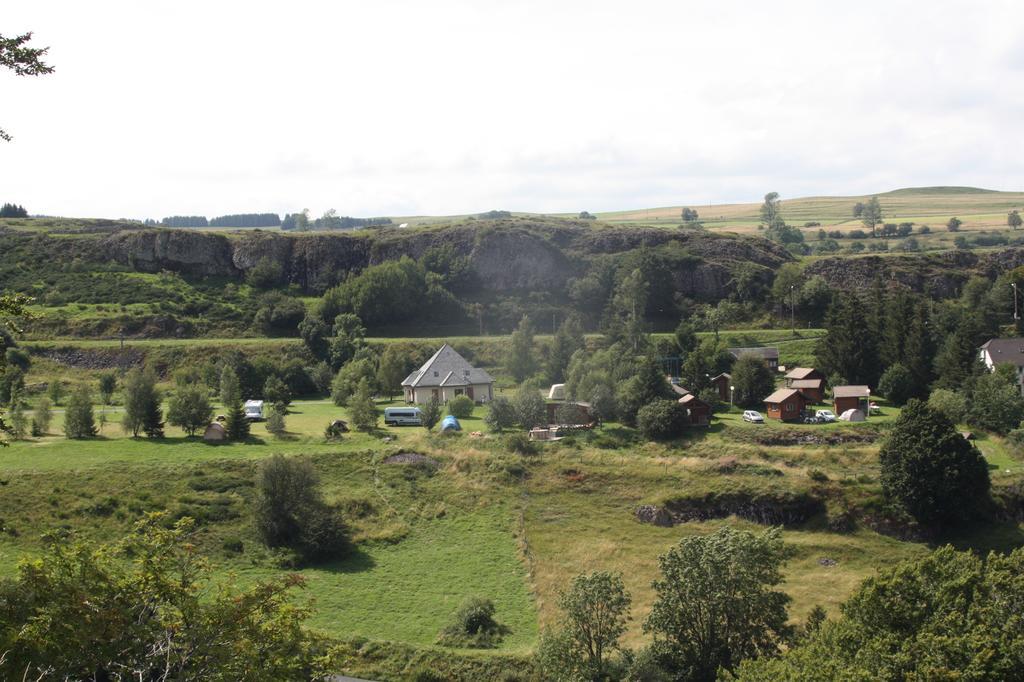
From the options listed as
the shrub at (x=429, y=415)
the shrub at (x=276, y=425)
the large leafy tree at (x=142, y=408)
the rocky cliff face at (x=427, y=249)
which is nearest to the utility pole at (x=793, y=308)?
the rocky cliff face at (x=427, y=249)

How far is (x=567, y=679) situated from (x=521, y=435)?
21737 millimetres

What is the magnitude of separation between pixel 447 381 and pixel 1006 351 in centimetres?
3172

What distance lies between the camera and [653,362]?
47.0 m

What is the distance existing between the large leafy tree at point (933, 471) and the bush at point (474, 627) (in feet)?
57.8

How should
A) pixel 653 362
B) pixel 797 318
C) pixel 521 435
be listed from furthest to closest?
pixel 797 318
pixel 653 362
pixel 521 435

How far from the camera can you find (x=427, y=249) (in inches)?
3356

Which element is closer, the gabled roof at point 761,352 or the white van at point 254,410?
the white van at point 254,410

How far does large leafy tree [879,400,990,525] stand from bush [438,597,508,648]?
1761 centimetres

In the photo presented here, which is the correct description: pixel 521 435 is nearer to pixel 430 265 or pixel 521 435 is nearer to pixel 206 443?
pixel 206 443

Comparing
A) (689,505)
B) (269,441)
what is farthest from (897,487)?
(269,441)

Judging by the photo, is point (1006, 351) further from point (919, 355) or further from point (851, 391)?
point (851, 391)

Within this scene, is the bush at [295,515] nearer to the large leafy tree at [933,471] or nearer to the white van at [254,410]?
the white van at [254,410]

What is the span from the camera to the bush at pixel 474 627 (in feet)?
89.0

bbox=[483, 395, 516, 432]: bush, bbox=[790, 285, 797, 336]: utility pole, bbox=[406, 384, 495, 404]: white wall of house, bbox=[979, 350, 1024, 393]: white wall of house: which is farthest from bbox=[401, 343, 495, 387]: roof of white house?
bbox=[979, 350, 1024, 393]: white wall of house
